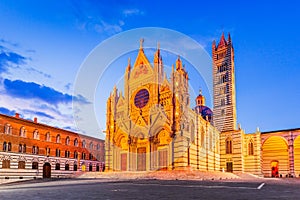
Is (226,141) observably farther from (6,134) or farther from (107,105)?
(6,134)

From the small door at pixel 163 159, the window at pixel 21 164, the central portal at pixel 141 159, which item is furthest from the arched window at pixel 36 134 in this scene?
the small door at pixel 163 159

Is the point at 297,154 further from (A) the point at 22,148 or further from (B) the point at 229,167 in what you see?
(A) the point at 22,148

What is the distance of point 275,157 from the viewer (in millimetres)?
52688

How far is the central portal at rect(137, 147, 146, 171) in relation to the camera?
39625 mm

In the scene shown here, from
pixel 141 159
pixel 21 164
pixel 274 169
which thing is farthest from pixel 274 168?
pixel 21 164

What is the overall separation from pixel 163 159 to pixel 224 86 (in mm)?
30731

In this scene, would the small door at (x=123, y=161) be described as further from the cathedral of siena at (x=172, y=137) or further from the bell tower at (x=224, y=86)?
the bell tower at (x=224, y=86)

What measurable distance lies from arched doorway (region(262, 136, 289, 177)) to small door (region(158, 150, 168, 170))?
21945 millimetres

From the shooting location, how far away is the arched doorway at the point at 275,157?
51344mm

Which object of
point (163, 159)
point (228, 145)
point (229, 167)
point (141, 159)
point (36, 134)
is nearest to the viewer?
point (163, 159)

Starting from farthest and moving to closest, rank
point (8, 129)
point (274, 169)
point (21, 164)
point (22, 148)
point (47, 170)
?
point (274, 169) → point (47, 170) → point (22, 148) → point (21, 164) → point (8, 129)

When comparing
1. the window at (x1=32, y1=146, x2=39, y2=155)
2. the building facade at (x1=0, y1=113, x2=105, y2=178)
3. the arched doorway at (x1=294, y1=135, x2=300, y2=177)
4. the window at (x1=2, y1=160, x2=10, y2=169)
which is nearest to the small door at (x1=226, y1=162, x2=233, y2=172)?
the arched doorway at (x1=294, y1=135, x2=300, y2=177)

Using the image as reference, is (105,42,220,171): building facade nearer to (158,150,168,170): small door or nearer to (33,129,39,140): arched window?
(158,150,168,170): small door

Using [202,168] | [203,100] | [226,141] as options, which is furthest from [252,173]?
[203,100]
